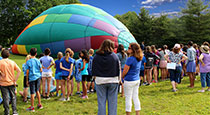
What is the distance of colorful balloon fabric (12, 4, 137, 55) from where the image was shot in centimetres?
1191

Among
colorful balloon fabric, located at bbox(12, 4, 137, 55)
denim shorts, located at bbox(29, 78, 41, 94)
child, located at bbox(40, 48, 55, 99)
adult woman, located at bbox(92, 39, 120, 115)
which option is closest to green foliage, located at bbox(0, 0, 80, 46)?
colorful balloon fabric, located at bbox(12, 4, 137, 55)

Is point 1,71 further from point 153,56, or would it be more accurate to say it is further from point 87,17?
Result: point 87,17

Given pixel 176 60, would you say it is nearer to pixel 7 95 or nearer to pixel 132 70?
pixel 132 70

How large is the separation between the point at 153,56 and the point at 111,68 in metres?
4.47

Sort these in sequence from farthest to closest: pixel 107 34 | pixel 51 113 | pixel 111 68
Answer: pixel 107 34 → pixel 51 113 → pixel 111 68

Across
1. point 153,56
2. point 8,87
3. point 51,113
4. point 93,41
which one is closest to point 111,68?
point 51,113

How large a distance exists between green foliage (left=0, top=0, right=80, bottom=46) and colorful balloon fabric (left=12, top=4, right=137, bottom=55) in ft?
50.4

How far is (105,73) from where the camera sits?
3404mm

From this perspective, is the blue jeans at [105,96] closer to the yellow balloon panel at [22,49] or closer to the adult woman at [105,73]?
the adult woman at [105,73]

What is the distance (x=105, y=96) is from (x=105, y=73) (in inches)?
19.2

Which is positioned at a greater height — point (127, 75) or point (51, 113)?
point (127, 75)

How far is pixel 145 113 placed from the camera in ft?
14.5

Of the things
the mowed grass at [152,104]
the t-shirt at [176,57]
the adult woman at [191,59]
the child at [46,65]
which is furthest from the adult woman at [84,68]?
the adult woman at [191,59]

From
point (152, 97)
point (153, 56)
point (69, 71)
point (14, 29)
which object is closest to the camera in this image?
point (69, 71)
